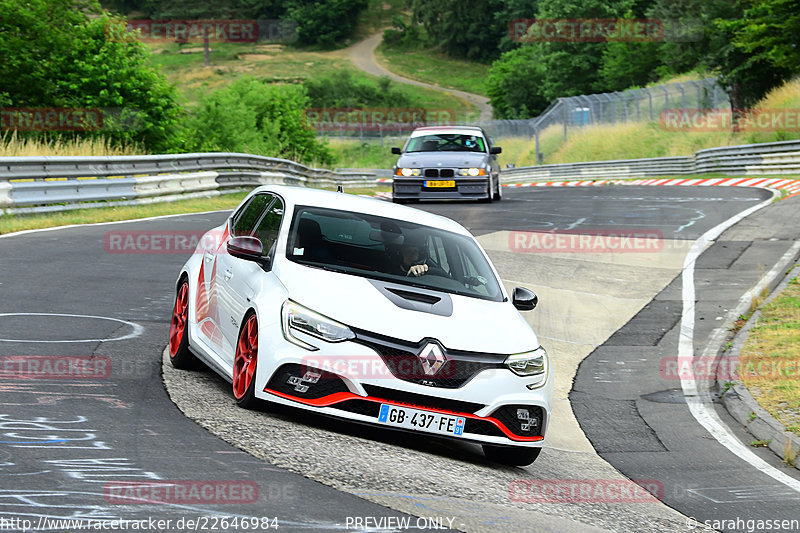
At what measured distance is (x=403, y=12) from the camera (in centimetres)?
17375

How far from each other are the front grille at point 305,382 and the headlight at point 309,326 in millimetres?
156

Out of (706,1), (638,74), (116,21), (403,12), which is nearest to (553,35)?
(638,74)

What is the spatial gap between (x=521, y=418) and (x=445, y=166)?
17.0 metres

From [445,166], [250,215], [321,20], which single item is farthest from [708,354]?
[321,20]

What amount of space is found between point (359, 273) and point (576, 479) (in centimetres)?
206

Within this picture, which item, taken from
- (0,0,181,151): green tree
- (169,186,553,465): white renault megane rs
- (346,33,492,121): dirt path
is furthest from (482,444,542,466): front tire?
(346,33,492,121): dirt path

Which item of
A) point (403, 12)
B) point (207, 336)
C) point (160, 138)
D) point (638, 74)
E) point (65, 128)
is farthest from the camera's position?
point (403, 12)

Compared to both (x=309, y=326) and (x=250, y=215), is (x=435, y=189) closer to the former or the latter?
(x=250, y=215)

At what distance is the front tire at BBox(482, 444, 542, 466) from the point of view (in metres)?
7.38

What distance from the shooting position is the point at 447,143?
25031mm

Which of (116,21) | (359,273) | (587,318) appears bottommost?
(587,318)

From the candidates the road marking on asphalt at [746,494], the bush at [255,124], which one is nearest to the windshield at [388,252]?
the road marking on asphalt at [746,494]

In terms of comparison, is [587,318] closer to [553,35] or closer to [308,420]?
[308,420]

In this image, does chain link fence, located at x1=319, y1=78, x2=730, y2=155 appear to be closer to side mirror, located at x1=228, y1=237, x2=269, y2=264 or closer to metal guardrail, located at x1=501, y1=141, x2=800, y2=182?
metal guardrail, located at x1=501, y1=141, x2=800, y2=182
